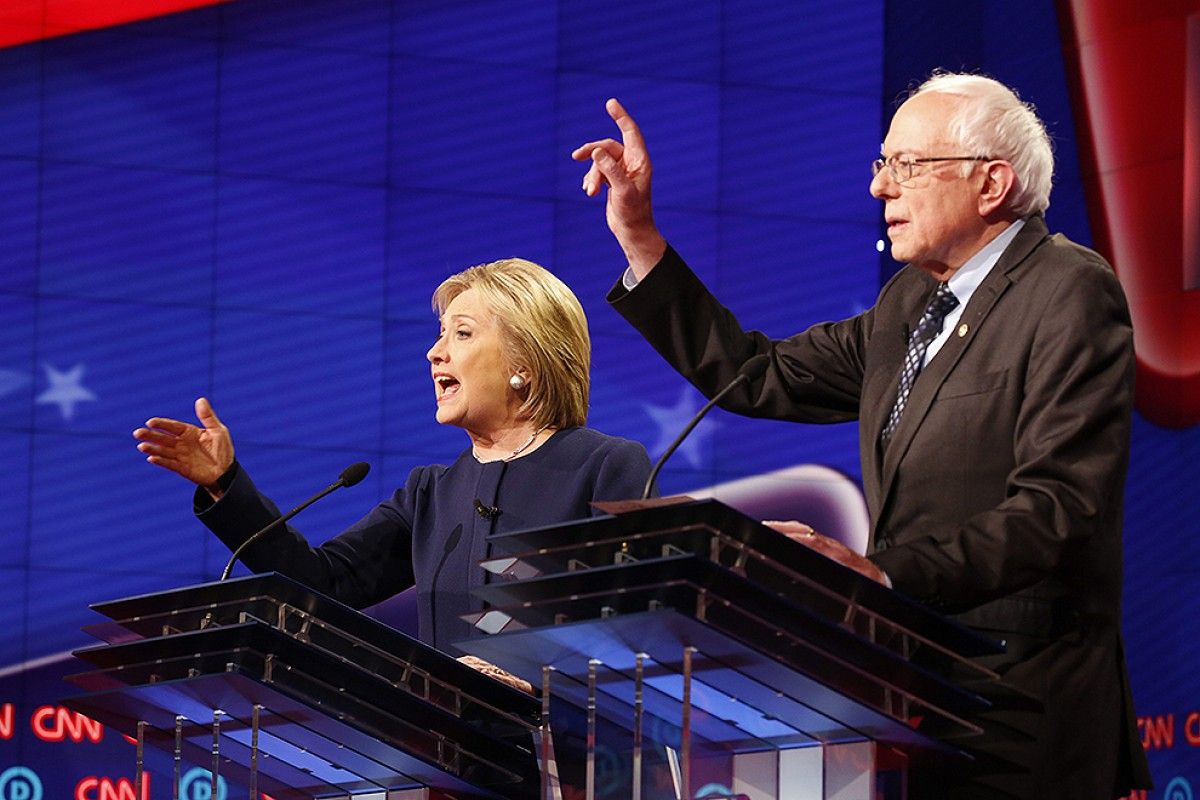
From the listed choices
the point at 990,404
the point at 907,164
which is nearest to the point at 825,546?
the point at 990,404

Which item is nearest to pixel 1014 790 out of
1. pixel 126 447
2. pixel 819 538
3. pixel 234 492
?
pixel 819 538

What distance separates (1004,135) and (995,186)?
74 millimetres

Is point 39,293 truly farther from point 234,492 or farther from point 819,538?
point 819,538

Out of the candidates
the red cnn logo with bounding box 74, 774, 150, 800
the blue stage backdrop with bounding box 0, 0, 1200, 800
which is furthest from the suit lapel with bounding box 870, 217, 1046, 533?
the red cnn logo with bounding box 74, 774, 150, 800

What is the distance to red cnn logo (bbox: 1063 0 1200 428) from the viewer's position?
5.62 meters

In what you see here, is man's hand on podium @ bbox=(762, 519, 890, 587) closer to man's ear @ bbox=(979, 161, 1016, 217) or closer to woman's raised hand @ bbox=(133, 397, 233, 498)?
man's ear @ bbox=(979, 161, 1016, 217)

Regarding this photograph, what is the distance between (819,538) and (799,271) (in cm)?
451

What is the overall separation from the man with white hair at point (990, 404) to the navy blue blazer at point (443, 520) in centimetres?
61

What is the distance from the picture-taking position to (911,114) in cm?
260

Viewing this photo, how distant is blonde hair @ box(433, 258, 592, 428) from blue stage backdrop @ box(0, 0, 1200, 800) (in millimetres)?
2488

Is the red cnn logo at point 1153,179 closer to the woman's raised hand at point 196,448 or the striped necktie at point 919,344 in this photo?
the striped necktie at point 919,344

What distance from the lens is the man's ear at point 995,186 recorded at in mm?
2547

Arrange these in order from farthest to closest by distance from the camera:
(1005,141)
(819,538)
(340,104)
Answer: (340,104), (1005,141), (819,538)

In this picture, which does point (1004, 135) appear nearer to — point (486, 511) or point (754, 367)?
point (754, 367)
